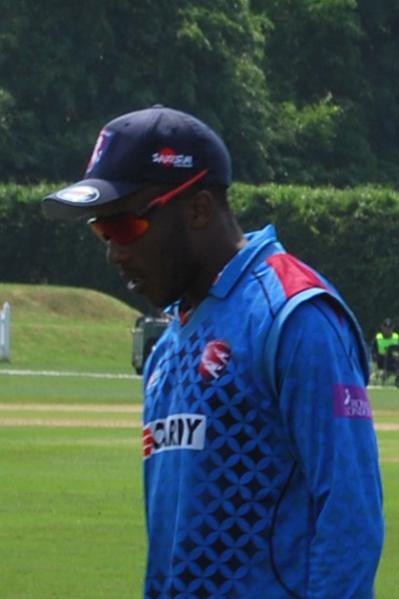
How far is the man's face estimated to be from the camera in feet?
14.4

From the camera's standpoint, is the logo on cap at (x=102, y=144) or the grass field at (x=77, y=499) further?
the grass field at (x=77, y=499)

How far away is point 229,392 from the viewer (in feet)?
14.0

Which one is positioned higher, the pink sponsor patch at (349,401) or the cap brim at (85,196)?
the cap brim at (85,196)

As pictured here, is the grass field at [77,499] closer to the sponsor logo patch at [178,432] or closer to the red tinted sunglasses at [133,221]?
the sponsor logo patch at [178,432]

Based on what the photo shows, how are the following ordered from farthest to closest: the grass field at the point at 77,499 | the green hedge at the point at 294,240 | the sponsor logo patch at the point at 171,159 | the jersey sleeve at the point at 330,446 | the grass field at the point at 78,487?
the green hedge at the point at 294,240 → the grass field at the point at 78,487 → the grass field at the point at 77,499 → the sponsor logo patch at the point at 171,159 → the jersey sleeve at the point at 330,446

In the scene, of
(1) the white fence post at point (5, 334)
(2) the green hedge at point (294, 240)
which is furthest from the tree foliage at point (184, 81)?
(1) the white fence post at point (5, 334)

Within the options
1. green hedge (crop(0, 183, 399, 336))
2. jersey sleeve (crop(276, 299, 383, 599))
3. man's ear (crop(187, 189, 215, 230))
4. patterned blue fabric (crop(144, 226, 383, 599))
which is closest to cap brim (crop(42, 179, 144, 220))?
man's ear (crop(187, 189, 215, 230))

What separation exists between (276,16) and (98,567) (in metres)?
65.8

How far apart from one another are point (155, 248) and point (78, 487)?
13.5m

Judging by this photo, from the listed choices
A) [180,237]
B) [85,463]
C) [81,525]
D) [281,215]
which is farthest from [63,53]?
[180,237]

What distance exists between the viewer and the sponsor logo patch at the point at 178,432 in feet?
14.0

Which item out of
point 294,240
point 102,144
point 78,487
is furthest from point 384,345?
point 102,144

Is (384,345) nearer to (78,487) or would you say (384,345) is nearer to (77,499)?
(78,487)

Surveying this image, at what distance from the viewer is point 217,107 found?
227 ft
